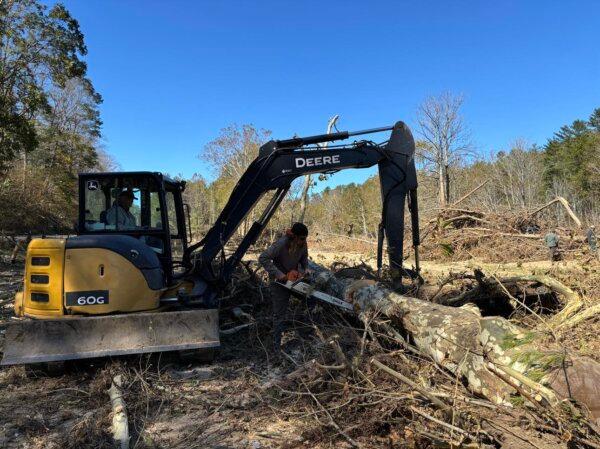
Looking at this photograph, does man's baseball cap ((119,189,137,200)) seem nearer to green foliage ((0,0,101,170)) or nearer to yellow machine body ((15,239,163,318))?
yellow machine body ((15,239,163,318))

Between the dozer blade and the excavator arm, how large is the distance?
1036 mm

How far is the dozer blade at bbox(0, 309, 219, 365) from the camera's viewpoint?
16.1 feet

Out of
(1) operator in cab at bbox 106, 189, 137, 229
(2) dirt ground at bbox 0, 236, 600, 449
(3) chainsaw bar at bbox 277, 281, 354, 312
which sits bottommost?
(2) dirt ground at bbox 0, 236, 600, 449

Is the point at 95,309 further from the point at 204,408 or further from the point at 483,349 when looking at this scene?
the point at 483,349

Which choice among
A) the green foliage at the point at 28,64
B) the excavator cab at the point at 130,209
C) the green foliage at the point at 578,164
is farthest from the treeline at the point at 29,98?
the green foliage at the point at 578,164

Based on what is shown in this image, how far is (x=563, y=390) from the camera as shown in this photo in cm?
344

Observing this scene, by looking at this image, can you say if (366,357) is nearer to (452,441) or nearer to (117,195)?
(452,441)

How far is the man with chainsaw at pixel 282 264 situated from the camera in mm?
6207

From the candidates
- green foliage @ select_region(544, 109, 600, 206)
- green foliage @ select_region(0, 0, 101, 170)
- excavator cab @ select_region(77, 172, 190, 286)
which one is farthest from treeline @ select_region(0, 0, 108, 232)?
green foliage @ select_region(544, 109, 600, 206)

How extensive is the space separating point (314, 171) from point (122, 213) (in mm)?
2652

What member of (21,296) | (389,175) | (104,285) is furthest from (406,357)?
(21,296)

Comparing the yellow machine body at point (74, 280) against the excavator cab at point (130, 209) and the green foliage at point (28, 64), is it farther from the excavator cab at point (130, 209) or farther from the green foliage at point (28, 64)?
the green foliage at point (28, 64)

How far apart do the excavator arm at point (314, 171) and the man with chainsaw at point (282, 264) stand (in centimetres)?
55

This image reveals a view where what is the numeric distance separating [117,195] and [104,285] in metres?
1.67
